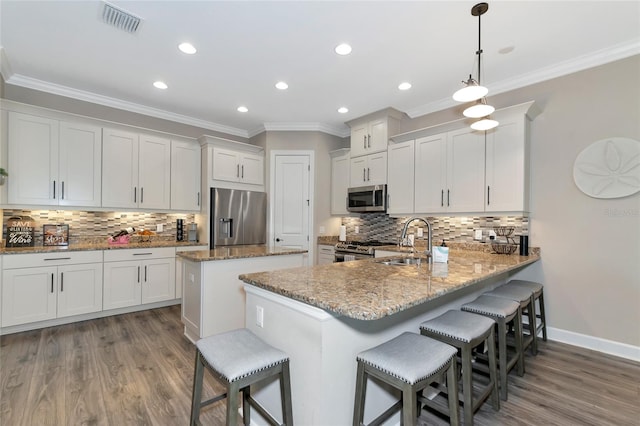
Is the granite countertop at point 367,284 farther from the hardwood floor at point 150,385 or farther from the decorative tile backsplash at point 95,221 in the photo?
the decorative tile backsplash at point 95,221

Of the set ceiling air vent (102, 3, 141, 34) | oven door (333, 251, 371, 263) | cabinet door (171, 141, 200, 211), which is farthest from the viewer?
cabinet door (171, 141, 200, 211)

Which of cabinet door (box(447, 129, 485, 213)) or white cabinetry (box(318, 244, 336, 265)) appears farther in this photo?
white cabinetry (box(318, 244, 336, 265))

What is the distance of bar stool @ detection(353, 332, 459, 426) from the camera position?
47.9 inches

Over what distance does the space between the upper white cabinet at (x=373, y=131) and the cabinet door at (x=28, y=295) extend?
4.24m

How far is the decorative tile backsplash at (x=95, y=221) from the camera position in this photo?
3.57 m

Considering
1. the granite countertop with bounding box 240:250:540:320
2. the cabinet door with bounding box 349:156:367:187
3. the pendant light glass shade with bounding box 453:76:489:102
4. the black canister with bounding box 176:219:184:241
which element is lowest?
the granite countertop with bounding box 240:250:540:320

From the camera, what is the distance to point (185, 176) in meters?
4.48

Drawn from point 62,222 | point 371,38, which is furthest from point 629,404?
point 62,222

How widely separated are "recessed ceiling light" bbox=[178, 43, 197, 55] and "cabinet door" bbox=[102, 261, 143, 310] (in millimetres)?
2692

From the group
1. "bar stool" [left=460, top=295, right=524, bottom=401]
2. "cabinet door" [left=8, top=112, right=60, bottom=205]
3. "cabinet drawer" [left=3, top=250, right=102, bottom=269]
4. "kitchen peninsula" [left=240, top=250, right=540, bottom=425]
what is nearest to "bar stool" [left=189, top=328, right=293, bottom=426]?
"kitchen peninsula" [left=240, top=250, right=540, bottom=425]

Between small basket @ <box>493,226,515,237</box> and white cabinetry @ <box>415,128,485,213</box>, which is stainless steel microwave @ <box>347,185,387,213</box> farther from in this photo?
small basket @ <box>493,226,515,237</box>

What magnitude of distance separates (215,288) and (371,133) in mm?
3123

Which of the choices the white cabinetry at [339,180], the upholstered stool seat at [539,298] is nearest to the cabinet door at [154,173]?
the white cabinetry at [339,180]

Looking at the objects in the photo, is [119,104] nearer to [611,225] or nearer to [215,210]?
[215,210]
